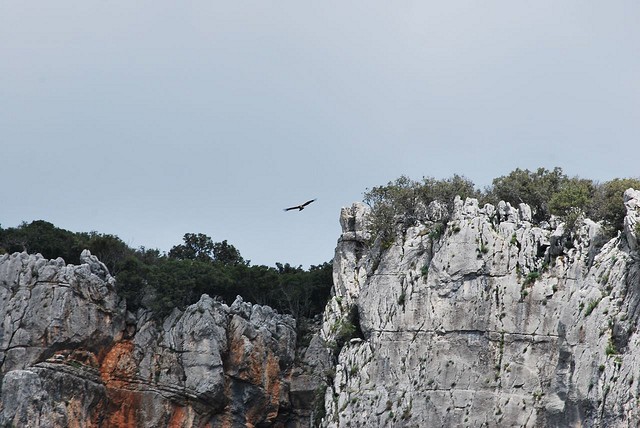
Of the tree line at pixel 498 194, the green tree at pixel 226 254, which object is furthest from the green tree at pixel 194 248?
the tree line at pixel 498 194

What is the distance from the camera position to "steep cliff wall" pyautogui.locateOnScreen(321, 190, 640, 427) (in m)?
78.7

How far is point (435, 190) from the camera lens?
95.8 m

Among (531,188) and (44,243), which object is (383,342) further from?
(44,243)

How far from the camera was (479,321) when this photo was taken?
86625 mm

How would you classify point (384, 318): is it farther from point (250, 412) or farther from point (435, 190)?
point (250, 412)

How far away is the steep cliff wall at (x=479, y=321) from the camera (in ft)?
258

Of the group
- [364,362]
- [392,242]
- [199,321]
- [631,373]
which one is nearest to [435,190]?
[392,242]

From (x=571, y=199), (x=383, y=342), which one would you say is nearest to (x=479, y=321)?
(x=383, y=342)

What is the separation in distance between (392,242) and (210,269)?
1997 cm

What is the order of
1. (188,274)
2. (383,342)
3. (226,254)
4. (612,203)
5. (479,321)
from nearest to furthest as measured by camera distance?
(612,203) < (479,321) < (383,342) < (188,274) < (226,254)

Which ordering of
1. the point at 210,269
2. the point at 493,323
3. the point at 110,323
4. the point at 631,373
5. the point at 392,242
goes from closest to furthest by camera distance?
the point at 631,373 < the point at 493,323 < the point at 392,242 < the point at 110,323 < the point at 210,269

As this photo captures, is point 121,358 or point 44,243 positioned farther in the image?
point 44,243

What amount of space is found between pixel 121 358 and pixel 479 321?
2643cm

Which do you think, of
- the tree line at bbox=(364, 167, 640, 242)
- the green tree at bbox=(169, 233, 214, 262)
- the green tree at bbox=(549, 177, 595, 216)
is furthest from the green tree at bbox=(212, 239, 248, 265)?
the green tree at bbox=(549, 177, 595, 216)
